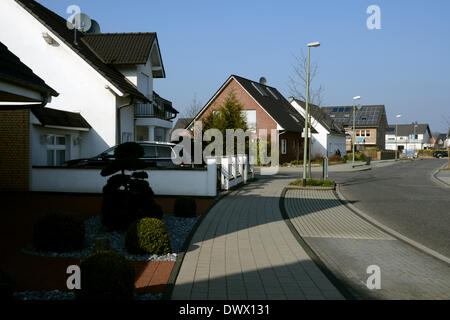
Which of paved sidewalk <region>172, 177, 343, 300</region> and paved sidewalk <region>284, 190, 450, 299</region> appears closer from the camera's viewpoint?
paved sidewalk <region>172, 177, 343, 300</region>

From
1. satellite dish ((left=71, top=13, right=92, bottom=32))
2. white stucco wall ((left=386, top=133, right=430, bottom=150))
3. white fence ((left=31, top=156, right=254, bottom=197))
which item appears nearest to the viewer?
white fence ((left=31, top=156, right=254, bottom=197))

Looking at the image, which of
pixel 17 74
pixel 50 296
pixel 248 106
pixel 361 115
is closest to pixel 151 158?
pixel 17 74

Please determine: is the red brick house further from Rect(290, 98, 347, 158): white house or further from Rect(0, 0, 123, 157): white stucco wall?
Rect(0, 0, 123, 157): white stucco wall

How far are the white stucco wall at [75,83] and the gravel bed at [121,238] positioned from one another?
9502 mm

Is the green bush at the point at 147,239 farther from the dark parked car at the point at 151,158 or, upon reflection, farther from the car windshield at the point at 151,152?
the car windshield at the point at 151,152

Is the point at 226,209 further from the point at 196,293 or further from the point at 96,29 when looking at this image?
the point at 96,29

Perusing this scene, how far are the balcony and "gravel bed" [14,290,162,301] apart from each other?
55.6 feet

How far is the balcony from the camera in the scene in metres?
21.4

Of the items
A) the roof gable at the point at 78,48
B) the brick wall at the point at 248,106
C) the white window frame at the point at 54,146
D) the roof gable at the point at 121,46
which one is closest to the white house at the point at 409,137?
the brick wall at the point at 248,106

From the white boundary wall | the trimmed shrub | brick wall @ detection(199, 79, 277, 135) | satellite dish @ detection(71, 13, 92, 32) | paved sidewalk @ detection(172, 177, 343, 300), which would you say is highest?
satellite dish @ detection(71, 13, 92, 32)

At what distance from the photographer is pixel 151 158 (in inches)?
619

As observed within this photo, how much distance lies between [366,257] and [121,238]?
14.1 feet

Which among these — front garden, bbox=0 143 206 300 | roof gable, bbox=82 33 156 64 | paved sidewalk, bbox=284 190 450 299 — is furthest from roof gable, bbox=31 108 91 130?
paved sidewalk, bbox=284 190 450 299

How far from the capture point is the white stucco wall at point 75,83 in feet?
59.4
